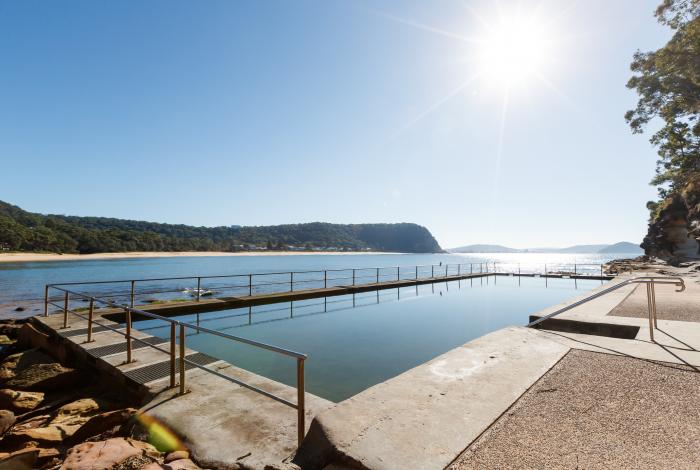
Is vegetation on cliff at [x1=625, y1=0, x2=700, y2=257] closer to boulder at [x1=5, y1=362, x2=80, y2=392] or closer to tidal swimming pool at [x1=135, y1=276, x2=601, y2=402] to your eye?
tidal swimming pool at [x1=135, y1=276, x2=601, y2=402]

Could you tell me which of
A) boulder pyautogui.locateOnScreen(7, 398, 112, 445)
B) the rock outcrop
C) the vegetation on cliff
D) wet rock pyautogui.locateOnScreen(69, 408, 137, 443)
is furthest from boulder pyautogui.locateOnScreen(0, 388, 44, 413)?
the vegetation on cliff

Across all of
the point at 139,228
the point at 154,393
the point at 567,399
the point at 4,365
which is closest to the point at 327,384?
the point at 154,393

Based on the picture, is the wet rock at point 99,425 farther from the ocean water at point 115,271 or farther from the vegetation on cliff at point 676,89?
the vegetation on cliff at point 676,89

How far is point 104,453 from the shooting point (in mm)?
3203

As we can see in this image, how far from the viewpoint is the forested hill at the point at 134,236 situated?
99812 mm

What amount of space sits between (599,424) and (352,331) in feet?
26.2

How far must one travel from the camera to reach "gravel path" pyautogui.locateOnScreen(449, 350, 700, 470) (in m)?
2.53

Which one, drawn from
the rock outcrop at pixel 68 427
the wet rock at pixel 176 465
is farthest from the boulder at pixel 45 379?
the wet rock at pixel 176 465

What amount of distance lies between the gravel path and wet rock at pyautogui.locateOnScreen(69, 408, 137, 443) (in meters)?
3.95

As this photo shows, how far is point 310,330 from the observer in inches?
422

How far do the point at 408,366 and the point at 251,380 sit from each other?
3.69 metres

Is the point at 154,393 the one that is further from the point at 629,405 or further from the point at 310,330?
the point at 310,330

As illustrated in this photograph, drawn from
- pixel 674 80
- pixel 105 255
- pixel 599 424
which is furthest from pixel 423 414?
pixel 105 255

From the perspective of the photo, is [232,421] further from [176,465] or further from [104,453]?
[104,453]
